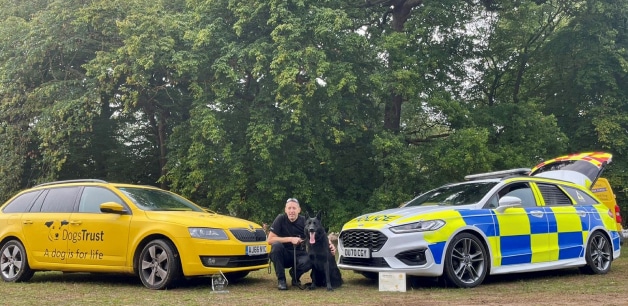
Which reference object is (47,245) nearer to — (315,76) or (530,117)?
(315,76)

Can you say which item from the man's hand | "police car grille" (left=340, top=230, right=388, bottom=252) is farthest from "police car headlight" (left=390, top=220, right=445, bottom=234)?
the man's hand

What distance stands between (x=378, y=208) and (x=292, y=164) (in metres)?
2.70

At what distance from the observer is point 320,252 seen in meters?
8.09

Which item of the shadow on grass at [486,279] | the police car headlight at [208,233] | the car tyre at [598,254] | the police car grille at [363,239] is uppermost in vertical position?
the police car headlight at [208,233]

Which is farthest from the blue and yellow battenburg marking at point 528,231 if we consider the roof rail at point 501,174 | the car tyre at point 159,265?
the car tyre at point 159,265

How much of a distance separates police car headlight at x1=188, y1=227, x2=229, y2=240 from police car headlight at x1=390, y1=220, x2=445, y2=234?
2271 millimetres

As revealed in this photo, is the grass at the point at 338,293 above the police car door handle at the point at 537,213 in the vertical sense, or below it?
below

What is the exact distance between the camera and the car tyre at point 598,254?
9766 millimetres

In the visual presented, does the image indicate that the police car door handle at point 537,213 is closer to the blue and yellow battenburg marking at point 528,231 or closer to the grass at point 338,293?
the blue and yellow battenburg marking at point 528,231

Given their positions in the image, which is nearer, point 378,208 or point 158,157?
point 378,208

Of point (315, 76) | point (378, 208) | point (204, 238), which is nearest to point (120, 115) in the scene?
point (315, 76)

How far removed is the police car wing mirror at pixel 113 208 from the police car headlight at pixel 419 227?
3712 mm

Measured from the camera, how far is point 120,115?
20.5 metres

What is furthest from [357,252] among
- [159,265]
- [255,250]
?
[159,265]
